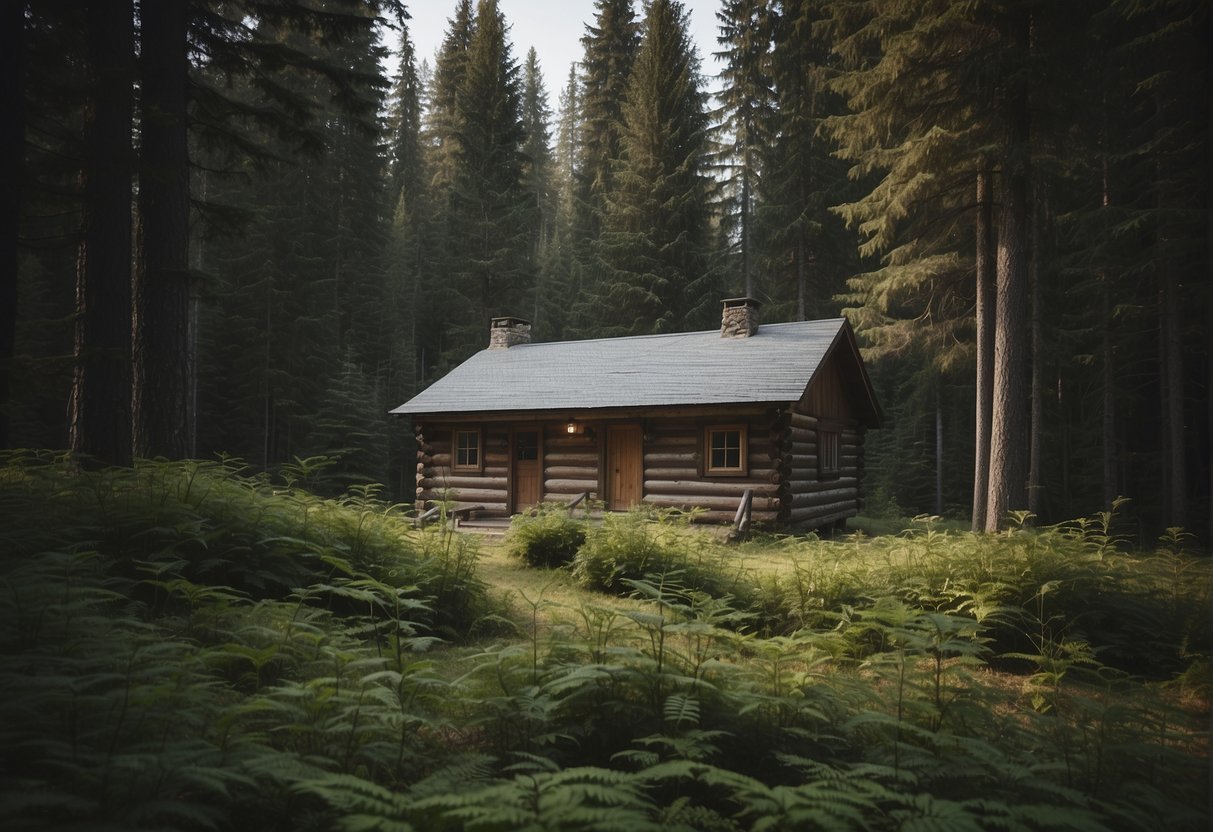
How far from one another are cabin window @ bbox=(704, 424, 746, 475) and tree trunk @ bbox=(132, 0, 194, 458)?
1075 centimetres

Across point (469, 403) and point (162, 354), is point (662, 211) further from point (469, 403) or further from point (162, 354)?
point (162, 354)

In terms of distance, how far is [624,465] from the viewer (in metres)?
16.5

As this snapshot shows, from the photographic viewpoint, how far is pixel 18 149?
23.7ft

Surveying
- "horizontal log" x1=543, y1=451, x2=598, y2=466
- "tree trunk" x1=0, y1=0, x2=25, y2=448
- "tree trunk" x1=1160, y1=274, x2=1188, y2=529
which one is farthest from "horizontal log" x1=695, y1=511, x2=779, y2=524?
"tree trunk" x1=0, y1=0, x2=25, y2=448

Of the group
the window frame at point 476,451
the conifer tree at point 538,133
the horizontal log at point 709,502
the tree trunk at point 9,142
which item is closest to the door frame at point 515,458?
the window frame at point 476,451

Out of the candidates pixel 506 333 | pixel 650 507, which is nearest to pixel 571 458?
pixel 650 507

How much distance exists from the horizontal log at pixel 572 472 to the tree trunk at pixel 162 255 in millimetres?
9042

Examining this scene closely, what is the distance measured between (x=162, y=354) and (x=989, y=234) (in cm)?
1669

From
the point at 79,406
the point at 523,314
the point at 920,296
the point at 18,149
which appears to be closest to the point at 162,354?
the point at 79,406

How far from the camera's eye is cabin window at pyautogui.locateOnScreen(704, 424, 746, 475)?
15.2m

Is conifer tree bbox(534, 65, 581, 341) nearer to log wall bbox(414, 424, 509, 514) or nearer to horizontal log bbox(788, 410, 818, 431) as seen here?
log wall bbox(414, 424, 509, 514)

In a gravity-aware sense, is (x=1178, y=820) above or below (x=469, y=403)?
below

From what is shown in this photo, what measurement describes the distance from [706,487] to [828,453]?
4977mm

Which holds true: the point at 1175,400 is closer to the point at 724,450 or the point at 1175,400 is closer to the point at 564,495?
the point at 724,450
